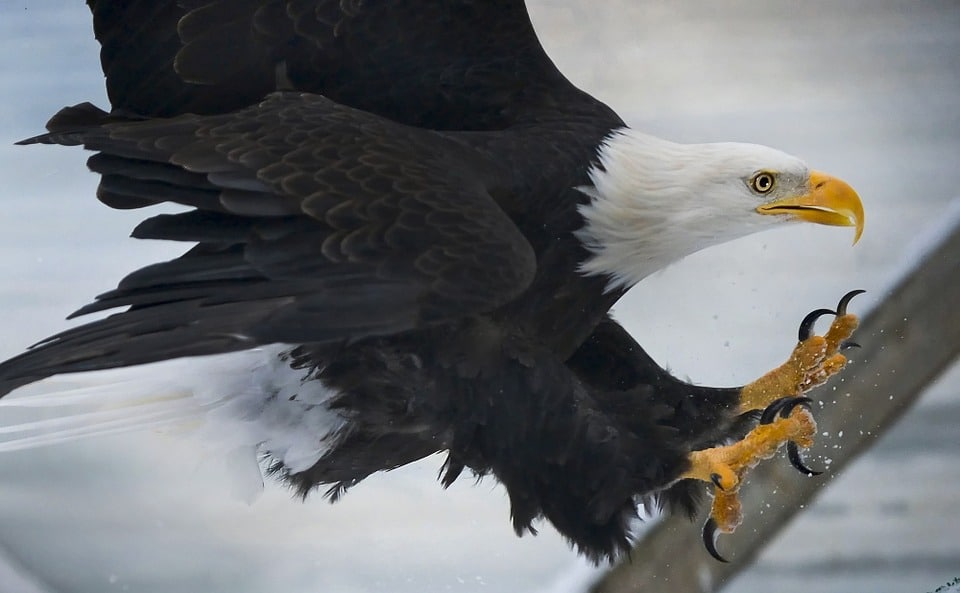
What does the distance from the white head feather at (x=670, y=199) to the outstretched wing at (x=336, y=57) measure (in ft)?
0.55

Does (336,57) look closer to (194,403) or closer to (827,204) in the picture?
(194,403)

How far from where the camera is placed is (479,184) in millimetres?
1365

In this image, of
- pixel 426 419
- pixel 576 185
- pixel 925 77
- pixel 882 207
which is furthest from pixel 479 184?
pixel 925 77

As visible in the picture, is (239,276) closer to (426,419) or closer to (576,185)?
(426,419)

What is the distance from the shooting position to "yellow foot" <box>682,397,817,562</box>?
1509 millimetres

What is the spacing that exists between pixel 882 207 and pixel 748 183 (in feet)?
2.38

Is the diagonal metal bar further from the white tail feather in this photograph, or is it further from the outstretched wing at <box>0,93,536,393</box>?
the outstretched wing at <box>0,93,536,393</box>

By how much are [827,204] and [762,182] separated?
3.6 inches

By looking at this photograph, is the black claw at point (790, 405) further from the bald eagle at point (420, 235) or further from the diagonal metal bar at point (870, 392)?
the diagonal metal bar at point (870, 392)

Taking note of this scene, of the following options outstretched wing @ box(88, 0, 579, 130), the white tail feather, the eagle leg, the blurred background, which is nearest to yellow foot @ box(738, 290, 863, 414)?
the eagle leg

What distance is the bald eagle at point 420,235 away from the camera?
1229 millimetres

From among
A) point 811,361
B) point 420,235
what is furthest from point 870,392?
point 420,235

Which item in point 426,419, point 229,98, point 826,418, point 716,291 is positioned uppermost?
point 229,98

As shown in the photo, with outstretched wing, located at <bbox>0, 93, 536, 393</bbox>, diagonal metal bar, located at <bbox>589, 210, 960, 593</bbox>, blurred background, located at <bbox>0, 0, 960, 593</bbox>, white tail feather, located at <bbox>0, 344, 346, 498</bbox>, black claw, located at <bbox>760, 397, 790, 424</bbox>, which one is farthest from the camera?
blurred background, located at <bbox>0, 0, 960, 593</bbox>
